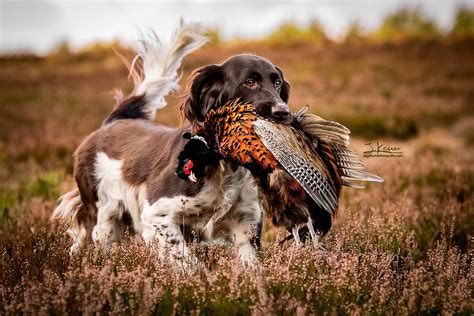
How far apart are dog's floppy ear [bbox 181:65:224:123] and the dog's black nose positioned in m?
0.60

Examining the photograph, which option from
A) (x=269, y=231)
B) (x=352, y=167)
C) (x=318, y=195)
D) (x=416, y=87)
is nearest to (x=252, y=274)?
(x=318, y=195)

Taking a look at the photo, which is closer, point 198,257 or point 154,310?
point 154,310

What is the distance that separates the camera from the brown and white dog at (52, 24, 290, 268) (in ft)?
13.3

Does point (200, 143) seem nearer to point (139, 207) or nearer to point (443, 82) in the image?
point (139, 207)

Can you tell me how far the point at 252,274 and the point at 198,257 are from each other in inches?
29.3

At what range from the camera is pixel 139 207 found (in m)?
4.69

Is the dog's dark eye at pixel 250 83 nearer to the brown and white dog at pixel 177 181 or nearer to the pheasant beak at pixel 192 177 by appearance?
the brown and white dog at pixel 177 181

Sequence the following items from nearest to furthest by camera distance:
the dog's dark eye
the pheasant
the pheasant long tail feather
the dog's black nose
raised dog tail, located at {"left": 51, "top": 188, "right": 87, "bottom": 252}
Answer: the pheasant, the dog's black nose, the dog's dark eye, raised dog tail, located at {"left": 51, "top": 188, "right": 87, "bottom": 252}, the pheasant long tail feather

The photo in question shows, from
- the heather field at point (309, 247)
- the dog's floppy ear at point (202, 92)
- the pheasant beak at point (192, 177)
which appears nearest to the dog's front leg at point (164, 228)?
the heather field at point (309, 247)

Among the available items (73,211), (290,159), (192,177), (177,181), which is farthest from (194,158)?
(73,211)

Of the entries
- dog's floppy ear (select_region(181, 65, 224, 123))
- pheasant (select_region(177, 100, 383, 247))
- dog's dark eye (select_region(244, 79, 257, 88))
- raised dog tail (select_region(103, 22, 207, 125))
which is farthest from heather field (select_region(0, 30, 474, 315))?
raised dog tail (select_region(103, 22, 207, 125))

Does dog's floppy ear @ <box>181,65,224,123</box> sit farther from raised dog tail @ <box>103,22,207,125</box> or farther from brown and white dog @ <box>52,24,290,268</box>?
raised dog tail @ <box>103,22,207,125</box>

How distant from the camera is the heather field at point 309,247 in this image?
3.16 metres

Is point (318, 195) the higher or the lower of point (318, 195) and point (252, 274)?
the higher
